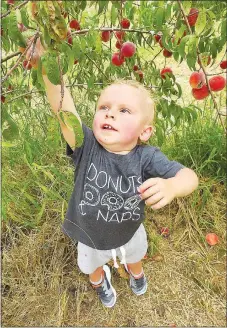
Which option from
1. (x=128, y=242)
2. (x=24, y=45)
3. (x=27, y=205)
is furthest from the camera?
(x=27, y=205)

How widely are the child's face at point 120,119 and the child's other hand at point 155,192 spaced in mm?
250

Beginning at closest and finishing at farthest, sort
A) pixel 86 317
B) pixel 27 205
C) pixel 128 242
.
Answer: pixel 128 242
pixel 86 317
pixel 27 205

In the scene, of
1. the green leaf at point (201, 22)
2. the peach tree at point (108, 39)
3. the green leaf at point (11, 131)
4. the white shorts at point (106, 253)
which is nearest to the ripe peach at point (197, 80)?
the peach tree at point (108, 39)

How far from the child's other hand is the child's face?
0.82 ft

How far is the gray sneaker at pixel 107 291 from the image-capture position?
74.3 inches

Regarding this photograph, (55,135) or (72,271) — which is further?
(72,271)

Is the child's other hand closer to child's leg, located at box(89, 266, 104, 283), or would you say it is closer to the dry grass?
child's leg, located at box(89, 266, 104, 283)

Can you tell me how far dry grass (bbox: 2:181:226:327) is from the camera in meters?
1.87

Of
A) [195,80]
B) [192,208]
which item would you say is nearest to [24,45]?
[195,80]

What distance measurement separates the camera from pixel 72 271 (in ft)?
6.54

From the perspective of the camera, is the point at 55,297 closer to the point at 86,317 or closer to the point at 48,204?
the point at 86,317

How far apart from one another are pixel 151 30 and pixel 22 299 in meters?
1.30

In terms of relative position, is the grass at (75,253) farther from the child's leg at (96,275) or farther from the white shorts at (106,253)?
the white shorts at (106,253)

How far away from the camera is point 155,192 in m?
1.19
